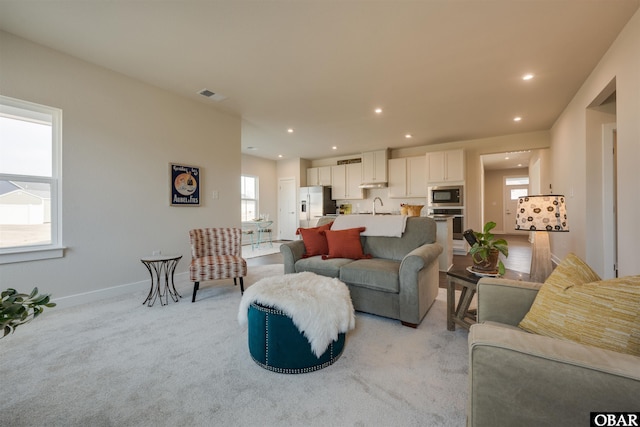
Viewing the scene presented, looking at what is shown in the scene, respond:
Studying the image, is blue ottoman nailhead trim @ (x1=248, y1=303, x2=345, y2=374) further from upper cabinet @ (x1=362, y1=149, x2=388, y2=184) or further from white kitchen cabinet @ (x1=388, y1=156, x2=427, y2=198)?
upper cabinet @ (x1=362, y1=149, x2=388, y2=184)

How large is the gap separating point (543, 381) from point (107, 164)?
3.88m

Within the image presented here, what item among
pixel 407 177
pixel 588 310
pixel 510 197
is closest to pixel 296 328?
pixel 588 310

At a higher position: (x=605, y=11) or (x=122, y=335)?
(x=605, y=11)

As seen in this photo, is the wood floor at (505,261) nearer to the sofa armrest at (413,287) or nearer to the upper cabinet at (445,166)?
the upper cabinet at (445,166)

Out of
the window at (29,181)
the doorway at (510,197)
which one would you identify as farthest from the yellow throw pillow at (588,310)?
the doorway at (510,197)

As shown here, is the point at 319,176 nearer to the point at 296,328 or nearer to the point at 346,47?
the point at 346,47

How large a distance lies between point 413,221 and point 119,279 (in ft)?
11.2

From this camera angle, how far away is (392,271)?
2285 millimetres

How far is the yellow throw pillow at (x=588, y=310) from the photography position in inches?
34.5

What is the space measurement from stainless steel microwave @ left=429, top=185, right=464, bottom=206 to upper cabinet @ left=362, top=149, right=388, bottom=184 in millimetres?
1222

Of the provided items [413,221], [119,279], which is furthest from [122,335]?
[413,221]

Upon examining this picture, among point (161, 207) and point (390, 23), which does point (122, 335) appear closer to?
point (161, 207)

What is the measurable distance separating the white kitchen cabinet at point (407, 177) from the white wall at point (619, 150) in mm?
2556

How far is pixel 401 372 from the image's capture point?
159cm
